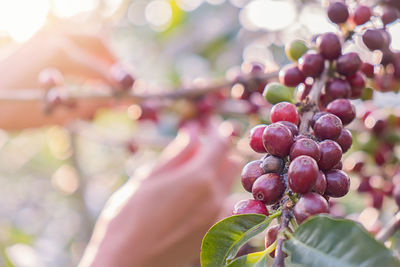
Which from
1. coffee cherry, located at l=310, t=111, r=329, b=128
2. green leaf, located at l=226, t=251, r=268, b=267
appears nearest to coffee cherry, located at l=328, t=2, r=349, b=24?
coffee cherry, located at l=310, t=111, r=329, b=128

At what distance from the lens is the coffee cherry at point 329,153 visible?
492 mm

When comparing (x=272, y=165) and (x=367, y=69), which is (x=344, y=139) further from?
(x=367, y=69)

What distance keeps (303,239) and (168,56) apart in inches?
121

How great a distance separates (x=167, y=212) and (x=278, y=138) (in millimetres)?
741

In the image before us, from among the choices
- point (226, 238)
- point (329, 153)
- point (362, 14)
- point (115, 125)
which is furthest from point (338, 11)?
point (115, 125)

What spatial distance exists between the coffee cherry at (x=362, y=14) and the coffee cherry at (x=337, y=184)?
0.33 metres

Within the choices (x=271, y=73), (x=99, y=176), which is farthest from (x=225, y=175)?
(x=99, y=176)

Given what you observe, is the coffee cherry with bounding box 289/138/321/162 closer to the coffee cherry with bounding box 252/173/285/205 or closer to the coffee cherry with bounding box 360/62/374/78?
the coffee cherry with bounding box 252/173/285/205

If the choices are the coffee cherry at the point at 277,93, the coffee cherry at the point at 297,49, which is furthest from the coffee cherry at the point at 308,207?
the coffee cherry at the point at 297,49

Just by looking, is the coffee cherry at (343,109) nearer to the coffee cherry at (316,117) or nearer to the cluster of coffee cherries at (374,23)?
the coffee cherry at (316,117)

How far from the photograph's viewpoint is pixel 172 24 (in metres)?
3.43

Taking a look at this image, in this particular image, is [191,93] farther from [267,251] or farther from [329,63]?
[267,251]

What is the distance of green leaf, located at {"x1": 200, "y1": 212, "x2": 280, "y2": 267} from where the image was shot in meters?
0.46

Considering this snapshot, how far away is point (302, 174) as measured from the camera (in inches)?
17.1
